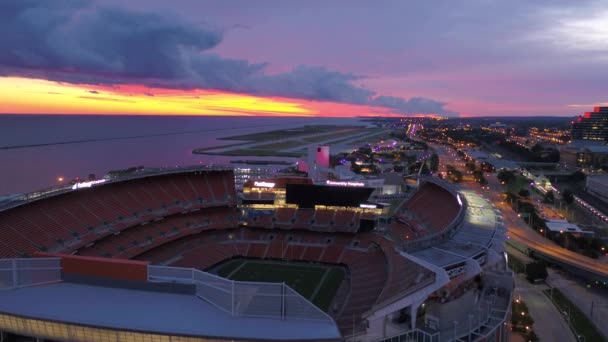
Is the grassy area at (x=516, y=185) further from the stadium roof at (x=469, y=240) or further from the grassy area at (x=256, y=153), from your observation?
the grassy area at (x=256, y=153)

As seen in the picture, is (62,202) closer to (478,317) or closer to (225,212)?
(225,212)

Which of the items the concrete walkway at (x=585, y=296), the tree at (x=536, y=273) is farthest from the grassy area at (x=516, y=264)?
→ the concrete walkway at (x=585, y=296)

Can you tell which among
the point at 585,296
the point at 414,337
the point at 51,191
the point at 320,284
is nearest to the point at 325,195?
the point at 320,284

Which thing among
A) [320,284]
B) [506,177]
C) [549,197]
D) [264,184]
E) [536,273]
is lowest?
[320,284]

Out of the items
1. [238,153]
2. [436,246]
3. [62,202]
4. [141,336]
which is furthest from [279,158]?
[141,336]

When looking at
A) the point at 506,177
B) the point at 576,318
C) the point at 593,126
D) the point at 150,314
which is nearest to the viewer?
the point at 150,314

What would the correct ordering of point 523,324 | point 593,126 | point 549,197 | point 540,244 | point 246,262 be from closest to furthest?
1. point 523,324
2. point 246,262
3. point 540,244
4. point 549,197
5. point 593,126

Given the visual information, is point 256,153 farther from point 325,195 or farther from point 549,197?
point 325,195

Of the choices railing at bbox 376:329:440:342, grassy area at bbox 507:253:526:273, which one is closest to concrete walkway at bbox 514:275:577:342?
grassy area at bbox 507:253:526:273
